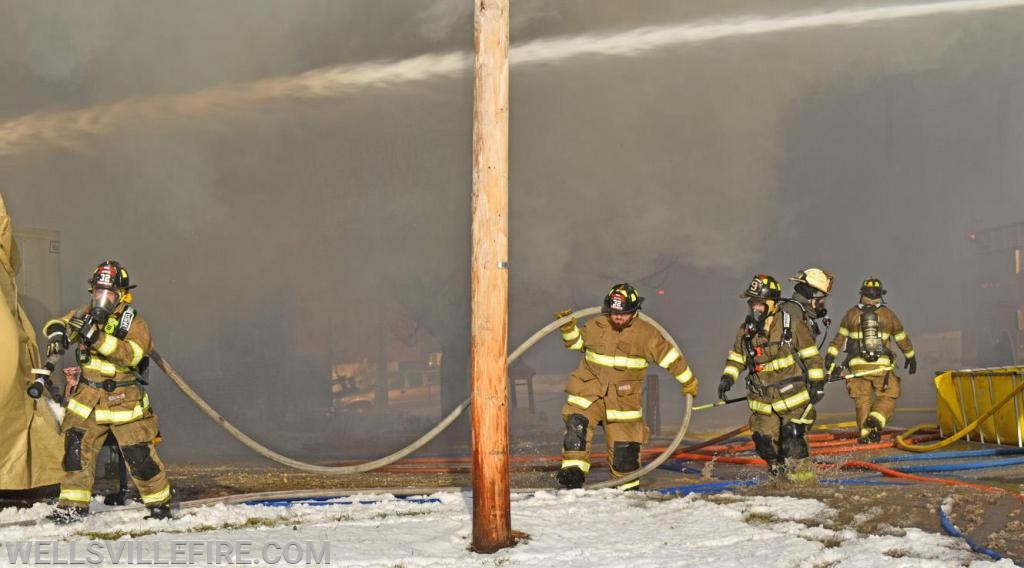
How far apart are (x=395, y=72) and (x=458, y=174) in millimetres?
4079

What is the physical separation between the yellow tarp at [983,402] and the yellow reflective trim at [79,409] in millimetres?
7991

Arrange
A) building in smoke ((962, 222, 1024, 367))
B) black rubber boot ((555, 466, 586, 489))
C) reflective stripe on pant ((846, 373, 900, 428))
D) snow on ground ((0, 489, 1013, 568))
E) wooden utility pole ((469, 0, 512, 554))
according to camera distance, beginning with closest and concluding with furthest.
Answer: snow on ground ((0, 489, 1013, 568)), wooden utility pole ((469, 0, 512, 554)), black rubber boot ((555, 466, 586, 489)), reflective stripe on pant ((846, 373, 900, 428)), building in smoke ((962, 222, 1024, 367))

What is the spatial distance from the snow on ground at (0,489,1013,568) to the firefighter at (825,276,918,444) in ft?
13.8

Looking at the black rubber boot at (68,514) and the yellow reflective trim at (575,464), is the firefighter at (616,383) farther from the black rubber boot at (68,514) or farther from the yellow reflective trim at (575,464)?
the black rubber boot at (68,514)

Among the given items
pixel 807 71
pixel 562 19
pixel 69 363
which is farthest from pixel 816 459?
pixel 807 71

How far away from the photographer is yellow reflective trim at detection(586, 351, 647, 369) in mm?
6852

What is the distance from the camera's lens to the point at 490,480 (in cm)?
479

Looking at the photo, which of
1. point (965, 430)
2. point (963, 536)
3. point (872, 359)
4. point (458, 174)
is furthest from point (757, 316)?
point (458, 174)

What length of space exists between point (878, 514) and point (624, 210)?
2049 centimetres

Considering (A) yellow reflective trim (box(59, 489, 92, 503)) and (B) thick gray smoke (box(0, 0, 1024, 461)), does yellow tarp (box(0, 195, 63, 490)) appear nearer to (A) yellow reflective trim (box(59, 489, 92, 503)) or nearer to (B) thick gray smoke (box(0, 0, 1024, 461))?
(A) yellow reflective trim (box(59, 489, 92, 503))

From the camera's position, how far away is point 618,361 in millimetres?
6855

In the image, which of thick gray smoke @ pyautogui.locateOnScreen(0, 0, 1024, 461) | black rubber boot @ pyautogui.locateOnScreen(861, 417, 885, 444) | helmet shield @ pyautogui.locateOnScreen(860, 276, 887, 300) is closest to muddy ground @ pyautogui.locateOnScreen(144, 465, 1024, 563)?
black rubber boot @ pyautogui.locateOnScreen(861, 417, 885, 444)

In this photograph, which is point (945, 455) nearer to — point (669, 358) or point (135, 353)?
point (669, 358)

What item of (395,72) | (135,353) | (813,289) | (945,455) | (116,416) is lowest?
(945,455)
